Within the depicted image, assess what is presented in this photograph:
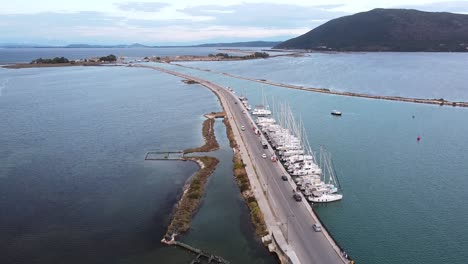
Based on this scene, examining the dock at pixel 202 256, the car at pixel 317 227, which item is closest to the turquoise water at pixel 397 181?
the car at pixel 317 227

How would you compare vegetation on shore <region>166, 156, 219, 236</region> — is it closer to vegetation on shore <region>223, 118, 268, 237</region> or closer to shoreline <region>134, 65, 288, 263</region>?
shoreline <region>134, 65, 288, 263</region>

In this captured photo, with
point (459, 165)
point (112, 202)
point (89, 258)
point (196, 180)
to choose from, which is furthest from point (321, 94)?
point (89, 258)

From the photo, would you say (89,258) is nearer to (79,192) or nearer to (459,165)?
(79,192)

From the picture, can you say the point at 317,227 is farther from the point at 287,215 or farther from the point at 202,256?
the point at 202,256

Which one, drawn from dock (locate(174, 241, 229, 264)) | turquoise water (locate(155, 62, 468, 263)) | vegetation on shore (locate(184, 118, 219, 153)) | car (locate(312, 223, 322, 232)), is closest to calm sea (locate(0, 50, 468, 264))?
turquoise water (locate(155, 62, 468, 263))

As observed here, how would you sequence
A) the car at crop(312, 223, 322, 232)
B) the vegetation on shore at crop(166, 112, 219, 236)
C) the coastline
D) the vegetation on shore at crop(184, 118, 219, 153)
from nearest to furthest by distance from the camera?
the car at crop(312, 223, 322, 232) < the coastline < the vegetation on shore at crop(166, 112, 219, 236) < the vegetation on shore at crop(184, 118, 219, 153)

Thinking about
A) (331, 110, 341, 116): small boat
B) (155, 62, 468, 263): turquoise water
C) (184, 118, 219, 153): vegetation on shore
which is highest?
(331, 110, 341, 116): small boat
